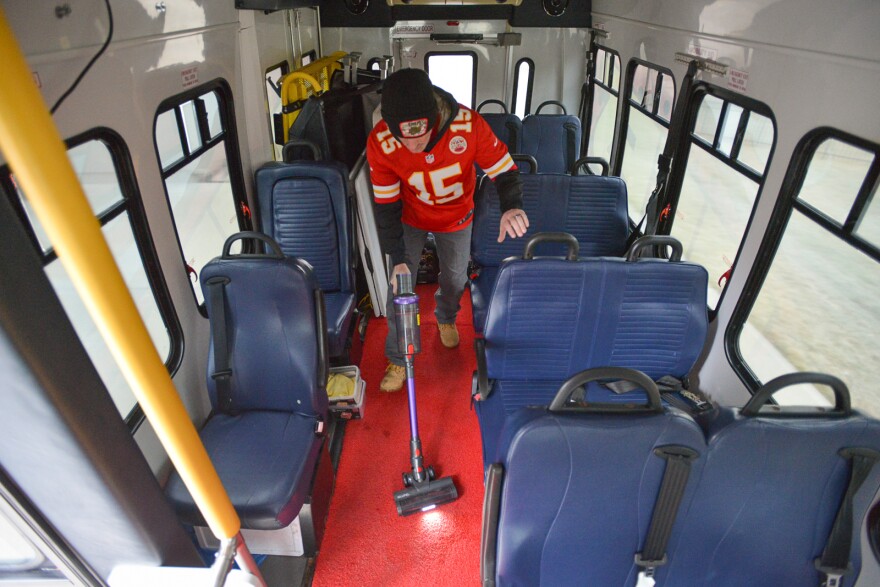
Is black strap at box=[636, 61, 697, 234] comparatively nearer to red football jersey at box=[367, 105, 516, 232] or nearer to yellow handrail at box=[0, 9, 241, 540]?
red football jersey at box=[367, 105, 516, 232]

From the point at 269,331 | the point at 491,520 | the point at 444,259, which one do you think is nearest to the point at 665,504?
the point at 491,520

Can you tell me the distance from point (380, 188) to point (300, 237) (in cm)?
104

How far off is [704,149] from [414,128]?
2.24 meters

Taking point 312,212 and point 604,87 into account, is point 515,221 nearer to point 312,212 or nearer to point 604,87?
point 312,212

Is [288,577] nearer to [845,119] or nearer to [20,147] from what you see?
[20,147]

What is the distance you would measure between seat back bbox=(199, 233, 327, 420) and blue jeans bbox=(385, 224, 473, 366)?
1036 mm

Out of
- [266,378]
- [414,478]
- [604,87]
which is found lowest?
[414,478]

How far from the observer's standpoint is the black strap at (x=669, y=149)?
12.0 feet

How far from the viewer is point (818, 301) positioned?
859cm

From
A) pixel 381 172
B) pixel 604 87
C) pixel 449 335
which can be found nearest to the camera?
pixel 381 172

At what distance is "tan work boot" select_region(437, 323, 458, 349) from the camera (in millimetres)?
4695

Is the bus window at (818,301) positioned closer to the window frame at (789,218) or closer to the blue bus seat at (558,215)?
the window frame at (789,218)

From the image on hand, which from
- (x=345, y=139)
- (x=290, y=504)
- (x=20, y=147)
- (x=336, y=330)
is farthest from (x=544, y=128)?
(x=20, y=147)

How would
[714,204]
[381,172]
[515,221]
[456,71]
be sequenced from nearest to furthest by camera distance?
[515,221]
[381,172]
[456,71]
[714,204]
